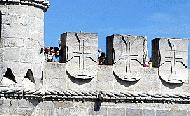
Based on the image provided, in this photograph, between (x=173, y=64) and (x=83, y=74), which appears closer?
(x=83, y=74)

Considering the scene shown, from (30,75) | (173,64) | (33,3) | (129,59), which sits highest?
(33,3)

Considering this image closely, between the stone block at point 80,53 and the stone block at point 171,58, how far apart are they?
5.41 ft

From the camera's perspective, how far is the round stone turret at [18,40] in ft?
61.8

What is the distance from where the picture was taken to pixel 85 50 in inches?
773

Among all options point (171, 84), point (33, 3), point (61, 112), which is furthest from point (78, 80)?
point (171, 84)

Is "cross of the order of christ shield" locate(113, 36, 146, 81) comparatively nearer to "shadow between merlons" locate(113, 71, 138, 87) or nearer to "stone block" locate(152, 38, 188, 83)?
"shadow between merlons" locate(113, 71, 138, 87)

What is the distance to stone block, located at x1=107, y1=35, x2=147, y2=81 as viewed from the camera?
19875mm

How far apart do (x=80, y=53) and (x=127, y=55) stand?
1.22 meters

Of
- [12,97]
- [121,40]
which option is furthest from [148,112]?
[12,97]

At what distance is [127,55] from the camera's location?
65.7 feet

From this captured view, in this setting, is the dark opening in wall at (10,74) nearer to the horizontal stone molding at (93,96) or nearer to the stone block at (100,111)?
the horizontal stone molding at (93,96)

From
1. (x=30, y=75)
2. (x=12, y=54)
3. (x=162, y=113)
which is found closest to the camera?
(x=12, y=54)

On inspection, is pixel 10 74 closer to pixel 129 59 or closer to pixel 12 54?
pixel 12 54

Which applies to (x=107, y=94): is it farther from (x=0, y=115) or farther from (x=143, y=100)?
(x=0, y=115)
